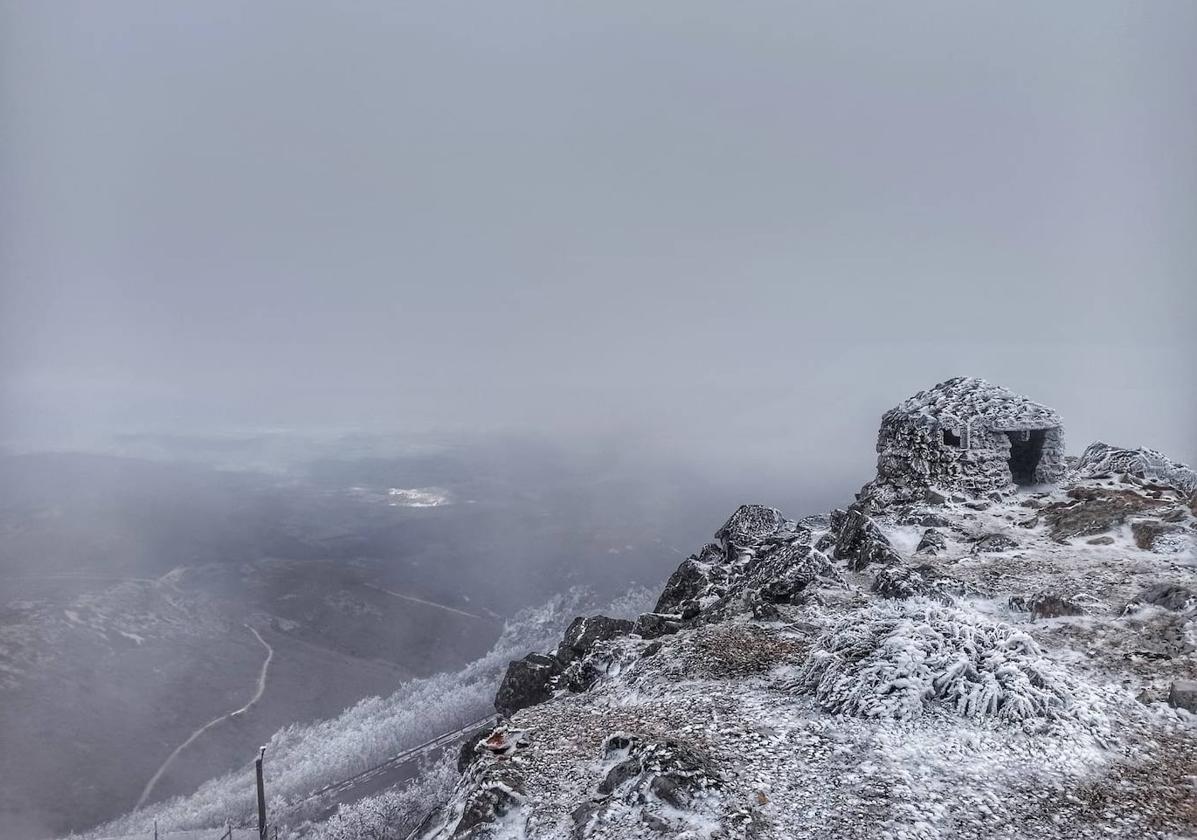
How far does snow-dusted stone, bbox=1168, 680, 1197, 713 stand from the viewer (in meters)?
10.5

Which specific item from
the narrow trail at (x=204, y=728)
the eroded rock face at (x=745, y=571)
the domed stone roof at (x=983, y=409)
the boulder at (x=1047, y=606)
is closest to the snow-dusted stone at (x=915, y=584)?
the boulder at (x=1047, y=606)

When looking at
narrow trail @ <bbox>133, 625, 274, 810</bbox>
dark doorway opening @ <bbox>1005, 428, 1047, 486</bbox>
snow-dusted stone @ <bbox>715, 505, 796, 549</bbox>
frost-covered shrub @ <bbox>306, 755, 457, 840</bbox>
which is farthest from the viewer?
narrow trail @ <bbox>133, 625, 274, 810</bbox>

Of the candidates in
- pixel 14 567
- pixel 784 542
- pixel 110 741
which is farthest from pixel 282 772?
pixel 14 567

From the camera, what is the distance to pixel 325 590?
197 metres

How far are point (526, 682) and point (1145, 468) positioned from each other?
100 ft

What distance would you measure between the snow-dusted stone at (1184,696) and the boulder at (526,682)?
14.5 m

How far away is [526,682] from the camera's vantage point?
19641mm

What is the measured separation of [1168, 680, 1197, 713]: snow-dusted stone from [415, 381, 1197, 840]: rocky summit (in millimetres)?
51

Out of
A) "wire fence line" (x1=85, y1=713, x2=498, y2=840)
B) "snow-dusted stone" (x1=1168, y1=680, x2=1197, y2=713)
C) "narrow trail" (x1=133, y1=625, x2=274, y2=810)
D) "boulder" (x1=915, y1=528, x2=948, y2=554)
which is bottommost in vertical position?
"narrow trail" (x1=133, y1=625, x2=274, y2=810)

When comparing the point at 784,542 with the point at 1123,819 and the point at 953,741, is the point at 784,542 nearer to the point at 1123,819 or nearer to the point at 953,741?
the point at 953,741

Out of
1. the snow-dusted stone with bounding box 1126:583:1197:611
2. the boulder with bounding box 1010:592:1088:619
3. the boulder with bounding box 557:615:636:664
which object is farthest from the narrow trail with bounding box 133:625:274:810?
the snow-dusted stone with bounding box 1126:583:1197:611

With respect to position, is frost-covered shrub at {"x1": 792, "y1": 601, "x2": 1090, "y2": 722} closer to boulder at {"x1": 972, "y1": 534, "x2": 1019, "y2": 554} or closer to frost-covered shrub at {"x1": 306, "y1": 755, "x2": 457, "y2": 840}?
boulder at {"x1": 972, "y1": 534, "x2": 1019, "y2": 554}

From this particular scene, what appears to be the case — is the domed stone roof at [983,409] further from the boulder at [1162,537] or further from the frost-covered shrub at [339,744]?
the frost-covered shrub at [339,744]

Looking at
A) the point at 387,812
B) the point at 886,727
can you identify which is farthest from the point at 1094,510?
the point at 387,812
